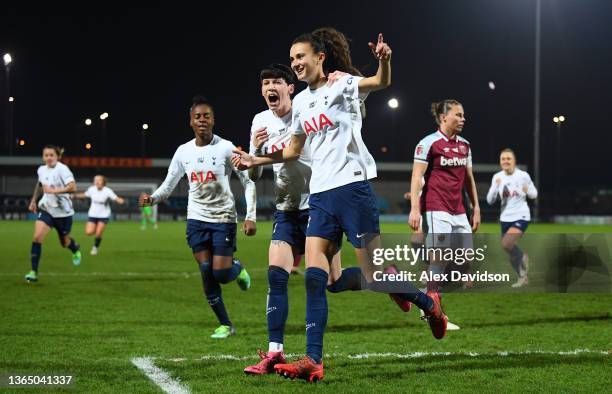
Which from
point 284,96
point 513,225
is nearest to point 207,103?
point 284,96

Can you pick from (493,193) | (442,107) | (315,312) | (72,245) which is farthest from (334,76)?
(72,245)

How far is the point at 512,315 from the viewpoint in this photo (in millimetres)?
9633

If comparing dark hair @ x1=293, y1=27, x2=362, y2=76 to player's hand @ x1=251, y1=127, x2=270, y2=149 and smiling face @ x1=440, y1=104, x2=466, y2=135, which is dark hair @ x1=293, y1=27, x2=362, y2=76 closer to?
player's hand @ x1=251, y1=127, x2=270, y2=149

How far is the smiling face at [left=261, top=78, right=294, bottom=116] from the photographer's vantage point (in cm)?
698

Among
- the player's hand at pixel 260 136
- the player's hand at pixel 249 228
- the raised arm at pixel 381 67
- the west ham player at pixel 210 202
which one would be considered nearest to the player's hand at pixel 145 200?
the west ham player at pixel 210 202

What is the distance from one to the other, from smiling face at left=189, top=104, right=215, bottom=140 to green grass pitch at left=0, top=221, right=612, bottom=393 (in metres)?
1.96

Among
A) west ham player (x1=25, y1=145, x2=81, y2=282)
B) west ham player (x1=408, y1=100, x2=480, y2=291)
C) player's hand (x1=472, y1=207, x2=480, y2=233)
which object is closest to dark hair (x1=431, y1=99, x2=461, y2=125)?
west ham player (x1=408, y1=100, x2=480, y2=291)

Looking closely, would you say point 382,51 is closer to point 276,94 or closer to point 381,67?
point 381,67

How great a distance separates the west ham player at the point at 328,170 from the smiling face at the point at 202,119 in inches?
95.4

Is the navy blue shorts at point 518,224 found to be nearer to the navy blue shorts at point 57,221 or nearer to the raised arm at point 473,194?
the raised arm at point 473,194

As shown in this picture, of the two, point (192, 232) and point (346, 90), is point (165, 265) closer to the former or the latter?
point (192, 232)

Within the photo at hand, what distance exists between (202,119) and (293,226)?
194cm

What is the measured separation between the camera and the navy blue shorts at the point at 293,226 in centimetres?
658

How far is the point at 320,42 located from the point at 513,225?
858cm
